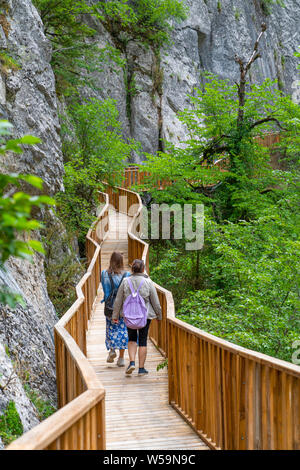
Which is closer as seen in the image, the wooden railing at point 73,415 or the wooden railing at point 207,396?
the wooden railing at point 73,415

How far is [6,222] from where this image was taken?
1924mm

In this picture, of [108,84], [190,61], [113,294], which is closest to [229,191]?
[108,84]

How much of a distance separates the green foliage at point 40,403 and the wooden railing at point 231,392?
1.74m

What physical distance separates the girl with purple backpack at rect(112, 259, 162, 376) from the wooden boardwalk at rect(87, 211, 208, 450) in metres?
0.44

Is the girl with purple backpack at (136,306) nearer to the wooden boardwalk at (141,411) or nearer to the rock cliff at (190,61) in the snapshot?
the wooden boardwalk at (141,411)

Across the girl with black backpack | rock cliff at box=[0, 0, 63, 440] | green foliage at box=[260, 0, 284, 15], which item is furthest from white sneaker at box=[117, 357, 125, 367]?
green foliage at box=[260, 0, 284, 15]

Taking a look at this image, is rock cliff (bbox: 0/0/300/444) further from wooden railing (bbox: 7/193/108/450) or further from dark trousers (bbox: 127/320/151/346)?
dark trousers (bbox: 127/320/151/346)

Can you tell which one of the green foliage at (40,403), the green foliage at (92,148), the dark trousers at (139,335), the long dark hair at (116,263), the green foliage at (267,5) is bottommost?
the green foliage at (40,403)

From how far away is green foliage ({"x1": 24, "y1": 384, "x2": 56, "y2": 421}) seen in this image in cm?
645

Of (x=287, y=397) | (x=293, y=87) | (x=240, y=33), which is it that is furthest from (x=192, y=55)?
(x=287, y=397)

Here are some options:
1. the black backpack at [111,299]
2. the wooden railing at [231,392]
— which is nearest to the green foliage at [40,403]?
the black backpack at [111,299]

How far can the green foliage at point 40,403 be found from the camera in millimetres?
6445

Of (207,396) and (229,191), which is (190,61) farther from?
(207,396)
